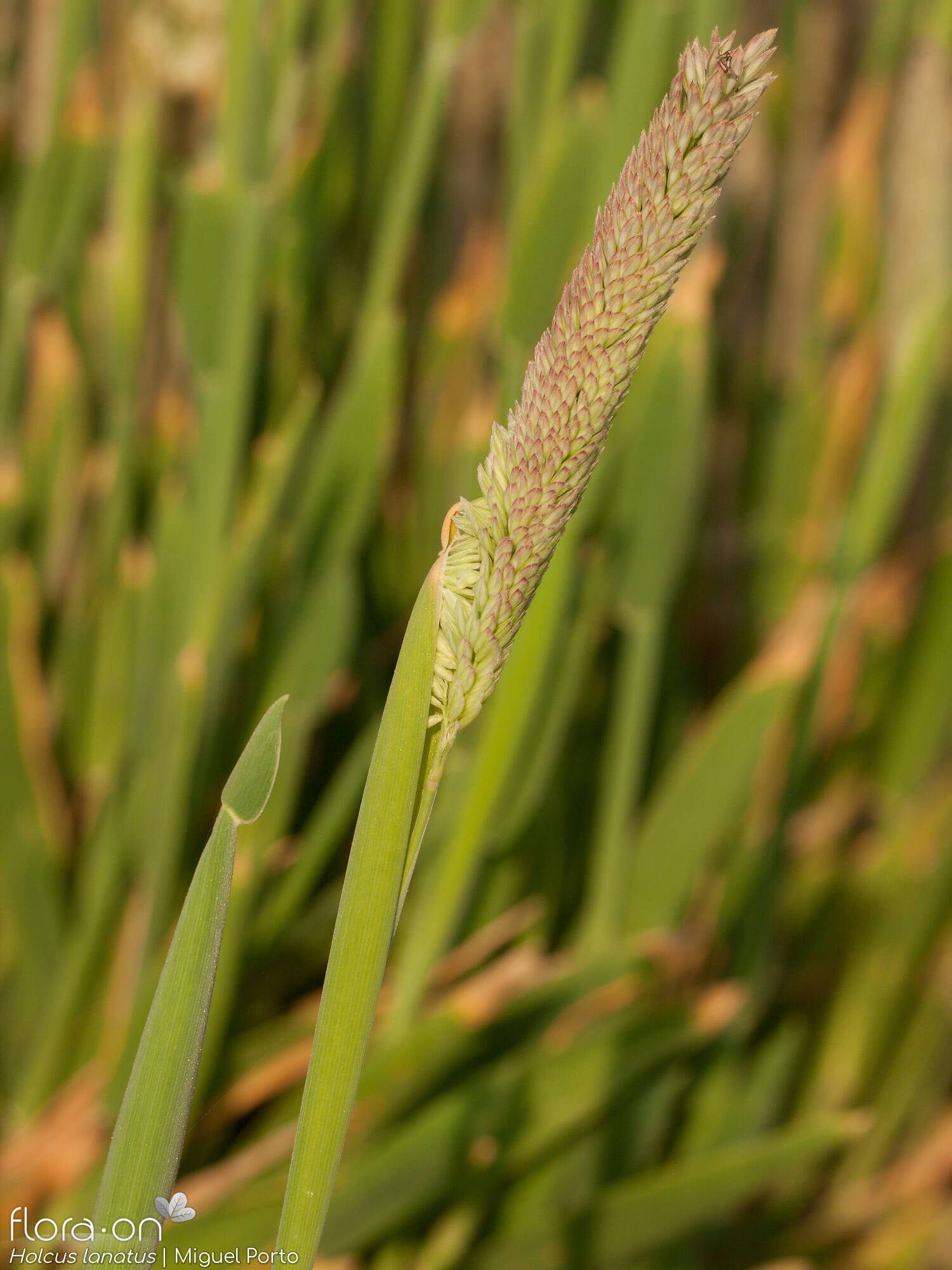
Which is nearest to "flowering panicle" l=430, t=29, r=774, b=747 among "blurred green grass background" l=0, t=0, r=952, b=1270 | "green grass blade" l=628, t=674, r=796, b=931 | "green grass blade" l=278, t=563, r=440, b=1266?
"green grass blade" l=278, t=563, r=440, b=1266

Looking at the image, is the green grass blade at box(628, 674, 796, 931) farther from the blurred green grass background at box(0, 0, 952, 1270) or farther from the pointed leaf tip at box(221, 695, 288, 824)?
the pointed leaf tip at box(221, 695, 288, 824)

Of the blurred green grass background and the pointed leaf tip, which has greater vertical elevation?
the blurred green grass background

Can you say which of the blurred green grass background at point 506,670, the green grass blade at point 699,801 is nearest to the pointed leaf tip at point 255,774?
the blurred green grass background at point 506,670

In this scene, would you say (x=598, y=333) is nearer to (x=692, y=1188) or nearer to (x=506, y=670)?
(x=506, y=670)

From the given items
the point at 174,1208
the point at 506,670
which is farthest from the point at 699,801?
the point at 174,1208

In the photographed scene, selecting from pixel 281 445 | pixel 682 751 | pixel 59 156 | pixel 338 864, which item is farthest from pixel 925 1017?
pixel 59 156
